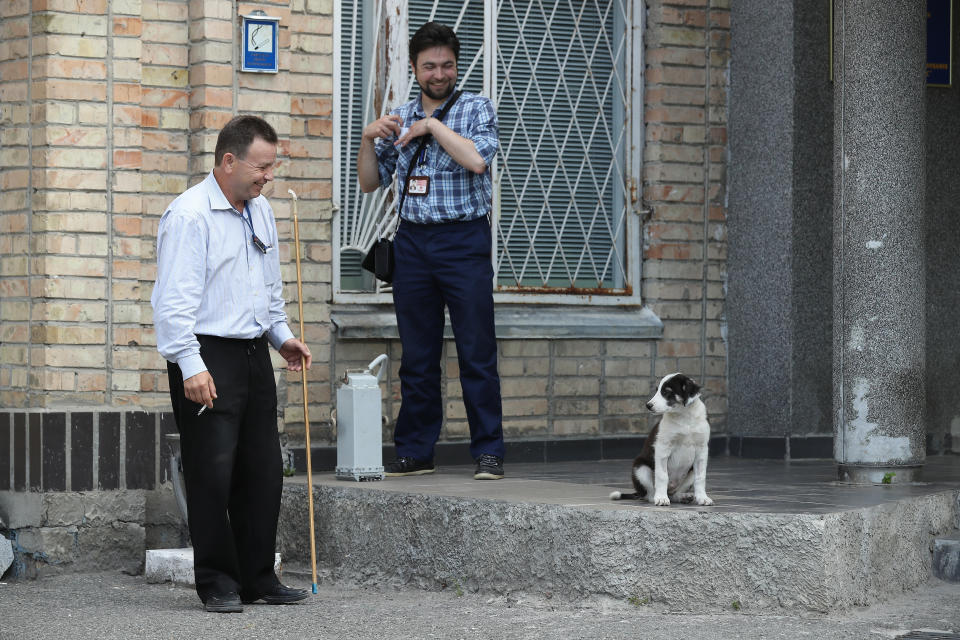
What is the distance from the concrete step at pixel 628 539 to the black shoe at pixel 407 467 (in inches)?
7.4

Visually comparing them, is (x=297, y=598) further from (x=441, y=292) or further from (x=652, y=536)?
(x=441, y=292)

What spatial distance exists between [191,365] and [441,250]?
2.19m

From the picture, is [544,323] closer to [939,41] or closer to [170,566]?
[170,566]

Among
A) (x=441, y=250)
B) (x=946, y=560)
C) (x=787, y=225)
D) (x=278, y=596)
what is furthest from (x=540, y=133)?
(x=278, y=596)

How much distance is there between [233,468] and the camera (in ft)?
19.6

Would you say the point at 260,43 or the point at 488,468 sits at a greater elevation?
the point at 260,43

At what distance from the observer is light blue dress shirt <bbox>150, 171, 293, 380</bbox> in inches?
222

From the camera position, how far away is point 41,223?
7.39 m

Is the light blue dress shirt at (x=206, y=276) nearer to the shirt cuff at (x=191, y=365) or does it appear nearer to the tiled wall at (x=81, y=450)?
the shirt cuff at (x=191, y=365)

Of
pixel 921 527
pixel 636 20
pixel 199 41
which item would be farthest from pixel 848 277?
pixel 199 41

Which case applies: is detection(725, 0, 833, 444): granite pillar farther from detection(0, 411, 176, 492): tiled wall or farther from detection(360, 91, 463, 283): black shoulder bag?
detection(0, 411, 176, 492): tiled wall

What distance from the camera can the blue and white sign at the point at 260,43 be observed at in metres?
7.81

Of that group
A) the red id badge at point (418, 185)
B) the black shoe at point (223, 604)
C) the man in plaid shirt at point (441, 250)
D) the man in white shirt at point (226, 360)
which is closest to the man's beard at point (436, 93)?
the man in plaid shirt at point (441, 250)

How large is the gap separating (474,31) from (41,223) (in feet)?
9.15
